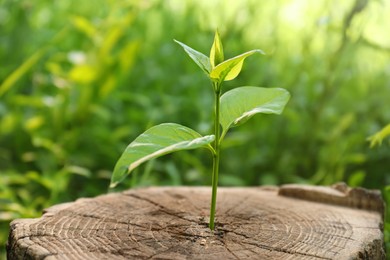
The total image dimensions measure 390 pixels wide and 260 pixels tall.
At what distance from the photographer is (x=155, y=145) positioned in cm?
125

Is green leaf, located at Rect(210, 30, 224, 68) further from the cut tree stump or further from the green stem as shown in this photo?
the cut tree stump

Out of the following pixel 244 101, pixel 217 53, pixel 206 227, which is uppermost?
pixel 217 53

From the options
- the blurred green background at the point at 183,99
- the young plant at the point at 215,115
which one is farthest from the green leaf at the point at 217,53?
the blurred green background at the point at 183,99

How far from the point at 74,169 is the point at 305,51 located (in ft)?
3.99

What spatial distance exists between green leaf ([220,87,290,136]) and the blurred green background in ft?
3.48

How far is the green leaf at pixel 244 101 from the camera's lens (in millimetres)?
1384

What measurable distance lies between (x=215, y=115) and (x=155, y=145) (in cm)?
18

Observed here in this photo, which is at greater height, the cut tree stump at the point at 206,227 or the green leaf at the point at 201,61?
the green leaf at the point at 201,61

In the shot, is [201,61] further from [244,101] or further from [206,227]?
[206,227]

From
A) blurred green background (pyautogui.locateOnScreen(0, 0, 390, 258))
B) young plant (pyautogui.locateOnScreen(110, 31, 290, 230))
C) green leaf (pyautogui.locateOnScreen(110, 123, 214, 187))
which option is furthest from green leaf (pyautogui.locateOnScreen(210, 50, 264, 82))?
blurred green background (pyautogui.locateOnScreen(0, 0, 390, 258))

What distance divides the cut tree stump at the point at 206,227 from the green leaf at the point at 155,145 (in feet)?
0.66

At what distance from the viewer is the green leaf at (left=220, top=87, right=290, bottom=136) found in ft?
4.54

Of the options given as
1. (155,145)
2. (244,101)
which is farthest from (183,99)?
(155,145)

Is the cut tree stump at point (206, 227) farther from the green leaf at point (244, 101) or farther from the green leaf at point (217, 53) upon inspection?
the green leaf at point (217, 53)
